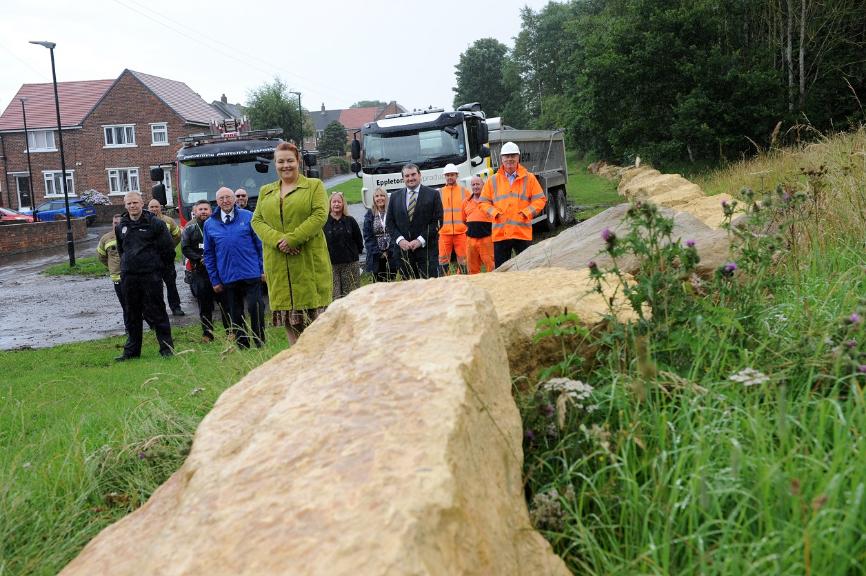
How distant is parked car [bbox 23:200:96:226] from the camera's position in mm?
42572

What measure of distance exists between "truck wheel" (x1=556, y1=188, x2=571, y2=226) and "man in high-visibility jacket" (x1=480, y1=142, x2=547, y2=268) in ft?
44.1

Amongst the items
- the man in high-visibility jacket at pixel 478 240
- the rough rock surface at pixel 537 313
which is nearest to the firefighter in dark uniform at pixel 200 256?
the man in high-visibility jacket at pixel 478 240

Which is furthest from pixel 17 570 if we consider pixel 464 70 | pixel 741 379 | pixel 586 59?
pixel 464 70

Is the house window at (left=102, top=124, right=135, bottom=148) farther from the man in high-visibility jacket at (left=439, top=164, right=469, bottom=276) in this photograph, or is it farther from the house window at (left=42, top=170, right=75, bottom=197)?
the man in high-visibility jacket at (left=439, top=164, right=469, bottom=276)

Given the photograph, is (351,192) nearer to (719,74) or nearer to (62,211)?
(62,211)

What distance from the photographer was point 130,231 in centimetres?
982

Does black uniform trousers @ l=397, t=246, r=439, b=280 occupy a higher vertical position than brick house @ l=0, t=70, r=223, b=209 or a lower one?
lower

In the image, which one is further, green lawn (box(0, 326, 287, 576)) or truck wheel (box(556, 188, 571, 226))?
truck wheel (box(556, 188, 571, 226))

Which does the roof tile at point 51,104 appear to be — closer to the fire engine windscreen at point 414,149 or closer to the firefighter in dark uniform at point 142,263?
the fire engine windscreen at point 414,149

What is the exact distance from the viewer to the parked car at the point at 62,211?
42572mm

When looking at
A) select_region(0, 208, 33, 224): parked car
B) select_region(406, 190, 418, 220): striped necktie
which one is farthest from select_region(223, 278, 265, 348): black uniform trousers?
select_region(0, 208, 33, 224): parked car

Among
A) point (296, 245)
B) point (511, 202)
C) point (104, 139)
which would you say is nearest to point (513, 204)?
point (511, 202)

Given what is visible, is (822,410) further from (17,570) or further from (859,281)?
(17,570)

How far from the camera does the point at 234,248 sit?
8805mm
